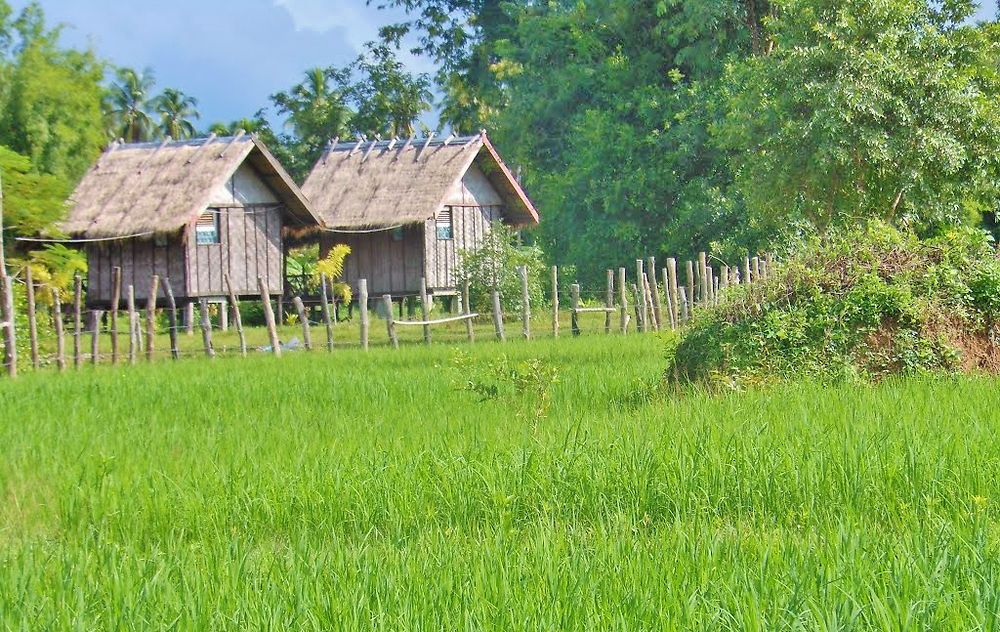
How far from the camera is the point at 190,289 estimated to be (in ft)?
86.8

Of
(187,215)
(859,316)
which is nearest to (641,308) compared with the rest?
(187,215)

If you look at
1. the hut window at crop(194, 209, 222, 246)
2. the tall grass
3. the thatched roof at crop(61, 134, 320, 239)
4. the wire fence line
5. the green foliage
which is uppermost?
the thatched roof at crop(61, 134, 320, 239)

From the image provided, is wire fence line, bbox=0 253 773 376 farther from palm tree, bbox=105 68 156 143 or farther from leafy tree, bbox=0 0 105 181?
palm tree, bbox=105 68 156 143

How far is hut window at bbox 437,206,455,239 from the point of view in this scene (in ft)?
101

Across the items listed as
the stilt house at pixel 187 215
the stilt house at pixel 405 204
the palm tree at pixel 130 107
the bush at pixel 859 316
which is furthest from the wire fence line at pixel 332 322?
the palm tree at pixel 130 107

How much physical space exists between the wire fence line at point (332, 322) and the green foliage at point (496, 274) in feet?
0.63

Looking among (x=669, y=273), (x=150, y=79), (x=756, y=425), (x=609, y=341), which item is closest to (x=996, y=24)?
(x=669, y=273)

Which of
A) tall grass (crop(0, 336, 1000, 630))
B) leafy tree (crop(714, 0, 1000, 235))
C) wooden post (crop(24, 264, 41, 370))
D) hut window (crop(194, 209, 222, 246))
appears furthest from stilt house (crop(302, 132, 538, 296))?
tall grass (crop(0, 336, 1000, 630))

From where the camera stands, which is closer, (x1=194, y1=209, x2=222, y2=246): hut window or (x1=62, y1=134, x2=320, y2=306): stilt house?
(x1=62, y1=134, x2=320, y2=306): stilt house

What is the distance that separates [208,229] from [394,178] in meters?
5.12

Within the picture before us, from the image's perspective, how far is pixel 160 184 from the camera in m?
26.3

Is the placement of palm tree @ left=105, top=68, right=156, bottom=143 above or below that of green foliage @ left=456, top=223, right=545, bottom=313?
above

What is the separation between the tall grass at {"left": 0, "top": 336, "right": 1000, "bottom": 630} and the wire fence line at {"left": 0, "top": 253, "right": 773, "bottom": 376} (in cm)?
356

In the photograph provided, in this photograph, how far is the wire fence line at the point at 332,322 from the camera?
17.2 metres
